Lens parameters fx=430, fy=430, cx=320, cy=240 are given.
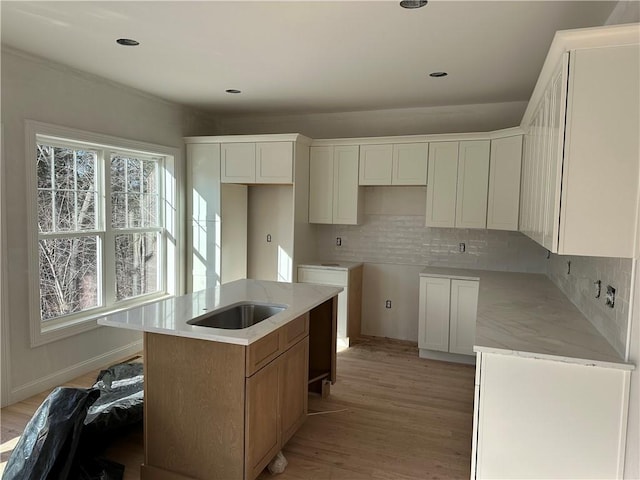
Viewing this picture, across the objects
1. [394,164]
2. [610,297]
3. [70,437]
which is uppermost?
[394,164]

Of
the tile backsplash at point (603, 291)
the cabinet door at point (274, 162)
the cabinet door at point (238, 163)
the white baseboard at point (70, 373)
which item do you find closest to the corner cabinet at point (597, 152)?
the tile backsplash at point (603, 291)

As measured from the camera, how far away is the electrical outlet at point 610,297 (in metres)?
2.17

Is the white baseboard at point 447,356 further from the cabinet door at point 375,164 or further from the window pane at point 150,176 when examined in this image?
the window pane at point 150,176

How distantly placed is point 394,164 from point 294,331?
8.56 ft

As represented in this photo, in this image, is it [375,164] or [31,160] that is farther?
[375,164]

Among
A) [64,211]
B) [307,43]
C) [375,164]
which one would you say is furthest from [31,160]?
[375,164]

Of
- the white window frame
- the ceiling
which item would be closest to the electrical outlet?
the ceiling

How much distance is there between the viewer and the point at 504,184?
4223 millimetres

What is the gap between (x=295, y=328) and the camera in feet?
9.08

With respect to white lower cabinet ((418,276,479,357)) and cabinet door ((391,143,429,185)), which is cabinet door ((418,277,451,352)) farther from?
cabinet door ((391,143,429,185))

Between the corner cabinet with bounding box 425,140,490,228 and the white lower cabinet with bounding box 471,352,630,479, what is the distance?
2.53m

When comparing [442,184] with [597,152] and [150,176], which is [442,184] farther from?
[150,176]

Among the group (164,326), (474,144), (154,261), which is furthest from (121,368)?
(474,144)

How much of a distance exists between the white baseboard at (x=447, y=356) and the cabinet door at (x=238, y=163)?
8.77 ft
